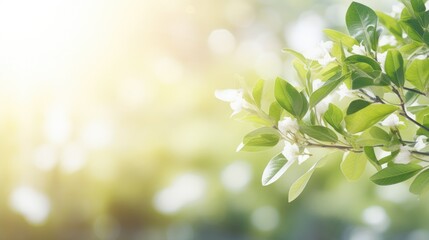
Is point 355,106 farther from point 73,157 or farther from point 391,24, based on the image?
point 73,157

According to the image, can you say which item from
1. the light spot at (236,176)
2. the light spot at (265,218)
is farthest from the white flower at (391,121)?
the light spot at (265,218)

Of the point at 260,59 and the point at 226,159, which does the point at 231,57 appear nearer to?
the point at 260,59

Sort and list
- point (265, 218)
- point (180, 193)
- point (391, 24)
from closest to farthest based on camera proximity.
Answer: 1. point (391, 24)
2. point (180, 193)
3. point (265, 218)

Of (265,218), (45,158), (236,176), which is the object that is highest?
(45,158)

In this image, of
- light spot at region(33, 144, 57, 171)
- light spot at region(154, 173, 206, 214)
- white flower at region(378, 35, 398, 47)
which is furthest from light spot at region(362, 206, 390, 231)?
white flower at region(378, 35, 398, 47)

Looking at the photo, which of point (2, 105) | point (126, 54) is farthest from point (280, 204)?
point (2, 105)

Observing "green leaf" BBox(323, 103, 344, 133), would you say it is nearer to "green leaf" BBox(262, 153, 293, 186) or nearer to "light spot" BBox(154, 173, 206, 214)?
"green leaf" BBox(262, 153, 293, 186)

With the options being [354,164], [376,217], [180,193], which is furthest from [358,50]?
[180,193]
